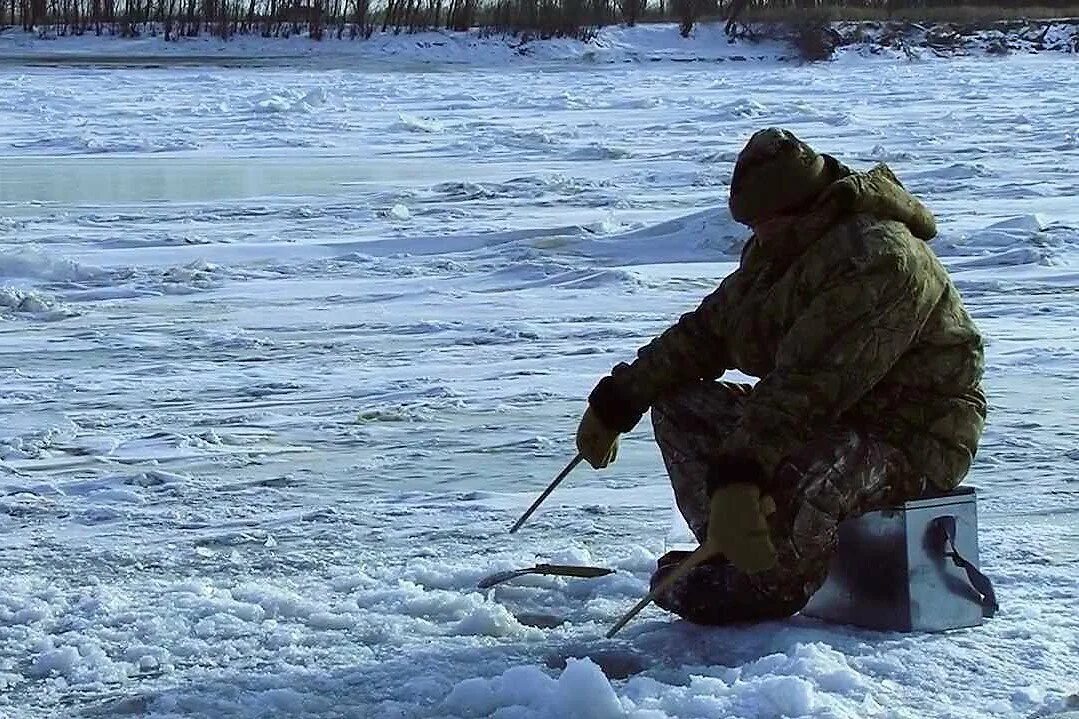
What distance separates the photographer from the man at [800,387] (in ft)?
9.95

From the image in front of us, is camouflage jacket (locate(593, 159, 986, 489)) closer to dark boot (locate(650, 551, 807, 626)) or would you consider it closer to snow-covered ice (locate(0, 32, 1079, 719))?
dark boot (locate(650, 551, 807, 626))

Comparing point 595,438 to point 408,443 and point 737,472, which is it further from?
point 408,443

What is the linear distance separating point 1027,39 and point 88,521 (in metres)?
34.8

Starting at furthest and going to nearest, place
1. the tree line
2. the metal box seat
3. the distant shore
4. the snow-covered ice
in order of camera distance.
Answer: the tree line, the distant shore, the metal box seat, the snow-covered ice

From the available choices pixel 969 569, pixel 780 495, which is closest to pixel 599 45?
pixel 969 569

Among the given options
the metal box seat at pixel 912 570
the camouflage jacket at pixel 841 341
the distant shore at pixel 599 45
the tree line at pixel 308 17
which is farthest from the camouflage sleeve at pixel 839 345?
the tree line at pixel 308 17

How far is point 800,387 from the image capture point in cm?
303

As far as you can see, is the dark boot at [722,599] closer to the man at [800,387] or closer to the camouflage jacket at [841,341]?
the man at [800,387]

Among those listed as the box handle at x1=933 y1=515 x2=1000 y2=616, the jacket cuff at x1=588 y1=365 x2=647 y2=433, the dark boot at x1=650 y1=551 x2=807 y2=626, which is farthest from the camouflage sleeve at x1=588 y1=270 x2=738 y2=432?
the box handle at x1=933 y1=515 x2=1000 y2=616

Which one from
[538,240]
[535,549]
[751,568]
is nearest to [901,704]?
[751,568]

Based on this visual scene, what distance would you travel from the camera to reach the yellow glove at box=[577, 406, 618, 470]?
11.7 ft

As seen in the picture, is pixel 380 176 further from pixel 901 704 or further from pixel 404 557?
pixel 901 704

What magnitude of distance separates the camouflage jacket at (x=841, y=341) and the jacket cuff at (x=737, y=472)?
1 cm

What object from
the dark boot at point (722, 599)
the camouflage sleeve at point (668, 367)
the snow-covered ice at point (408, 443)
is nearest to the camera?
the snow-covered ice at point (408, 443)
